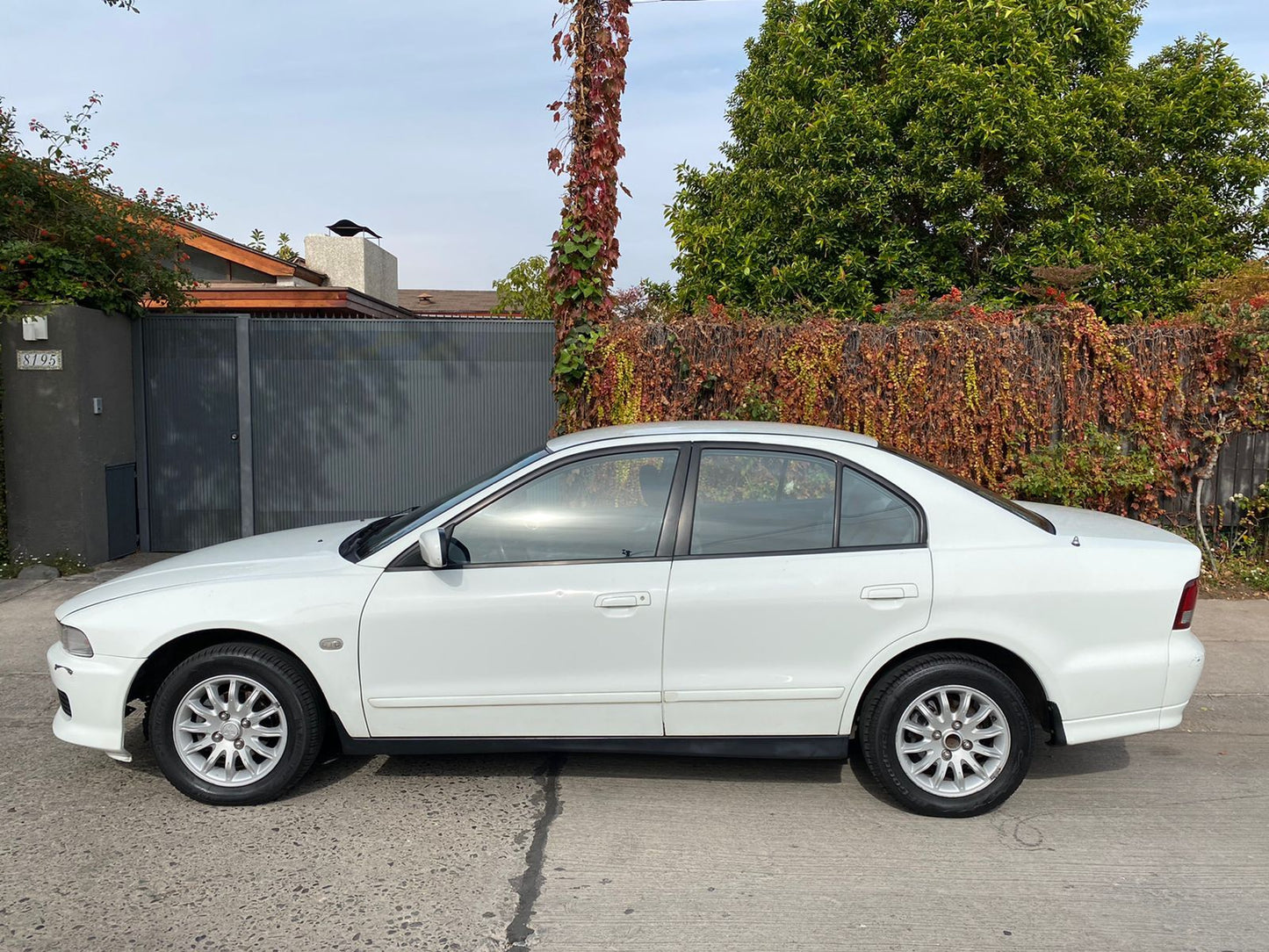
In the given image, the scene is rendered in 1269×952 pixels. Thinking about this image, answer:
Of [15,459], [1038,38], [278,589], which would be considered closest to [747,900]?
[278,589]

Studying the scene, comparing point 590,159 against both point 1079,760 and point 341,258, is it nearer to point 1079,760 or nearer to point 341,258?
point 1079,760

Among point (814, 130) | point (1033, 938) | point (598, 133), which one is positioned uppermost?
point (814, 130)

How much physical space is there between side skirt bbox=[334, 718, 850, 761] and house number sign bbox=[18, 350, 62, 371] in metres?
5.98

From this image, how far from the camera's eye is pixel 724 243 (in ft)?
46.7

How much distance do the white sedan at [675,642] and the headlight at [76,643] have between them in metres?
0.02

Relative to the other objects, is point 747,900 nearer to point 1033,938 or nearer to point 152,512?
point 1033,938

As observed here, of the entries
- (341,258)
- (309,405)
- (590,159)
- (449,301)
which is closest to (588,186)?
(590,159)

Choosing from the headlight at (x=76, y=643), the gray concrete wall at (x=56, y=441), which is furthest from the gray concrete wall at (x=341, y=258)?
the headlight at (x=76, y=643)

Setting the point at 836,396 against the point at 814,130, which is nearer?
the point at 836,396

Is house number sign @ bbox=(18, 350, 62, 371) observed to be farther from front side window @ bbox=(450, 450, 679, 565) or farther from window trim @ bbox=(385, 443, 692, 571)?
front side window @ bbox=(450, 450, 679, 565)

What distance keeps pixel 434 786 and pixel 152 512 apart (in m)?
6.41

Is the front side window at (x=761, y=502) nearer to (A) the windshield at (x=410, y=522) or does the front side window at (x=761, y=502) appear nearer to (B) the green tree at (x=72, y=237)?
(A) the windshield at (x=410, y=522)

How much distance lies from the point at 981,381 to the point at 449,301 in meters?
23.3

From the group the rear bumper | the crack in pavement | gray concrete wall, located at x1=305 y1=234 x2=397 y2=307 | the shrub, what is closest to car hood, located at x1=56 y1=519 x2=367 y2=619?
the crack in pavement
